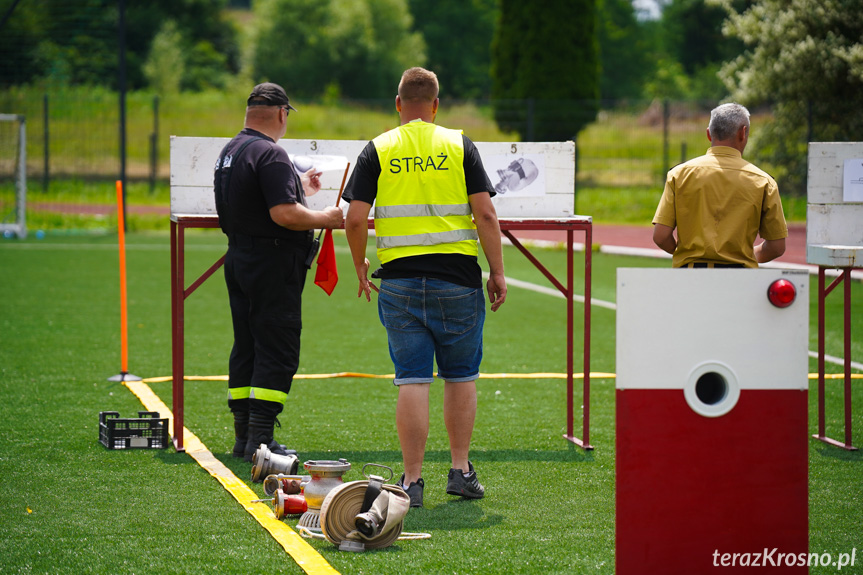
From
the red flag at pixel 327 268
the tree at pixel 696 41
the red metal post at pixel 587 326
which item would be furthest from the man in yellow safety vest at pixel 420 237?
the tree at pixel 696 41

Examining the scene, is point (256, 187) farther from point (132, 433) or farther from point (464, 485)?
point (464, 485)

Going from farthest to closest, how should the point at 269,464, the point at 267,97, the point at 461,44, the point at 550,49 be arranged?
the point at 461,44
the point at 550,49
the point at 267,97
the point at 269,464

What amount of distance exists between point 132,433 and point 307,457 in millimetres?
1005

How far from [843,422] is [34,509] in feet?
16.0

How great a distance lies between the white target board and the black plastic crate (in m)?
1.20

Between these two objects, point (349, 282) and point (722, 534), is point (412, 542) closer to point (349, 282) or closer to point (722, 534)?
point (722, 534)

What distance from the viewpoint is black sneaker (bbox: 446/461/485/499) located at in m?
5.02

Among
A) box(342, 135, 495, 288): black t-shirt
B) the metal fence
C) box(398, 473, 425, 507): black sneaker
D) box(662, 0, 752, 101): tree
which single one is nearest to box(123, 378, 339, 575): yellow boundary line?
box(398, 473, 425, 507): black sneaker

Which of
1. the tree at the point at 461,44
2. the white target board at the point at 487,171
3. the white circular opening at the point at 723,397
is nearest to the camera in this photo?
the white circular opening at the point at 723,397

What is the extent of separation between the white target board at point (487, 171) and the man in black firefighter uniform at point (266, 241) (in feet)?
1.36

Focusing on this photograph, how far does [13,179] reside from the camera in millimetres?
23031

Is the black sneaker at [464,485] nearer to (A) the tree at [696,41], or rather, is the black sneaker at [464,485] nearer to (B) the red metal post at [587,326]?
(B) the red metal post at [587,326]

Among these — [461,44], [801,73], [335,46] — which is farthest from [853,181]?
[461,44]

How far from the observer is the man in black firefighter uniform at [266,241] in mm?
5379
